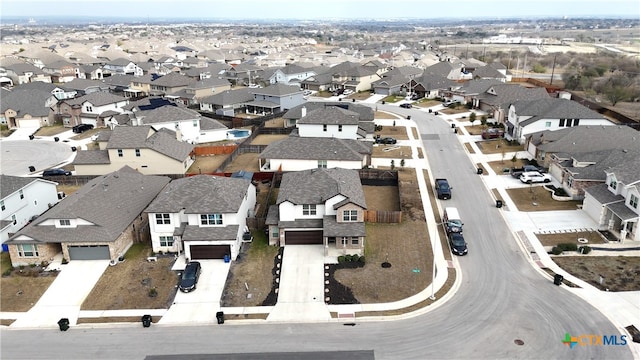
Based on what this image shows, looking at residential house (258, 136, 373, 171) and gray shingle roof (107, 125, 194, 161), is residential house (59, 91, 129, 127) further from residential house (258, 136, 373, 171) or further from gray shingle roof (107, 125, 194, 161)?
residential house (258, 136, 373, 171)

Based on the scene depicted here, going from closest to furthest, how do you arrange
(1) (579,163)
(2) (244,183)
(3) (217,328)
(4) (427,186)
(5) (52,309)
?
(3) (217,328) < (5) (52,309) < (2) (244,183) < (1) (579,163) < (4) (427,186)

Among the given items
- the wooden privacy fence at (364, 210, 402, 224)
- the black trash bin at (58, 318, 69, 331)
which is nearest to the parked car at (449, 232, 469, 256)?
the wooden privacy fence at (364, 210, 402, 224)

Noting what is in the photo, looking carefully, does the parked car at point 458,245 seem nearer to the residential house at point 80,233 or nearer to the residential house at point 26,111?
the residential house at point 80,233

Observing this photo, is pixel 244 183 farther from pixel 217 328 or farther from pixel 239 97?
pixel 239 97

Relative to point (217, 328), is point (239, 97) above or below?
above

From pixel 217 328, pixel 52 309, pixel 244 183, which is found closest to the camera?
pixel 217 328

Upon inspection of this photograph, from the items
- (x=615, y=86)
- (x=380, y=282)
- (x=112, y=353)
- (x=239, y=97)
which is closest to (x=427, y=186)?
(x=380, y=282)

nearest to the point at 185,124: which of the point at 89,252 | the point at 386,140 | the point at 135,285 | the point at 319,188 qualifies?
the point at 386,140

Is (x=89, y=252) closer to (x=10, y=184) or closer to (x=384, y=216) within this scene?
(x=10, y=184)

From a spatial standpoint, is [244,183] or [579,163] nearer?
[244,183]
